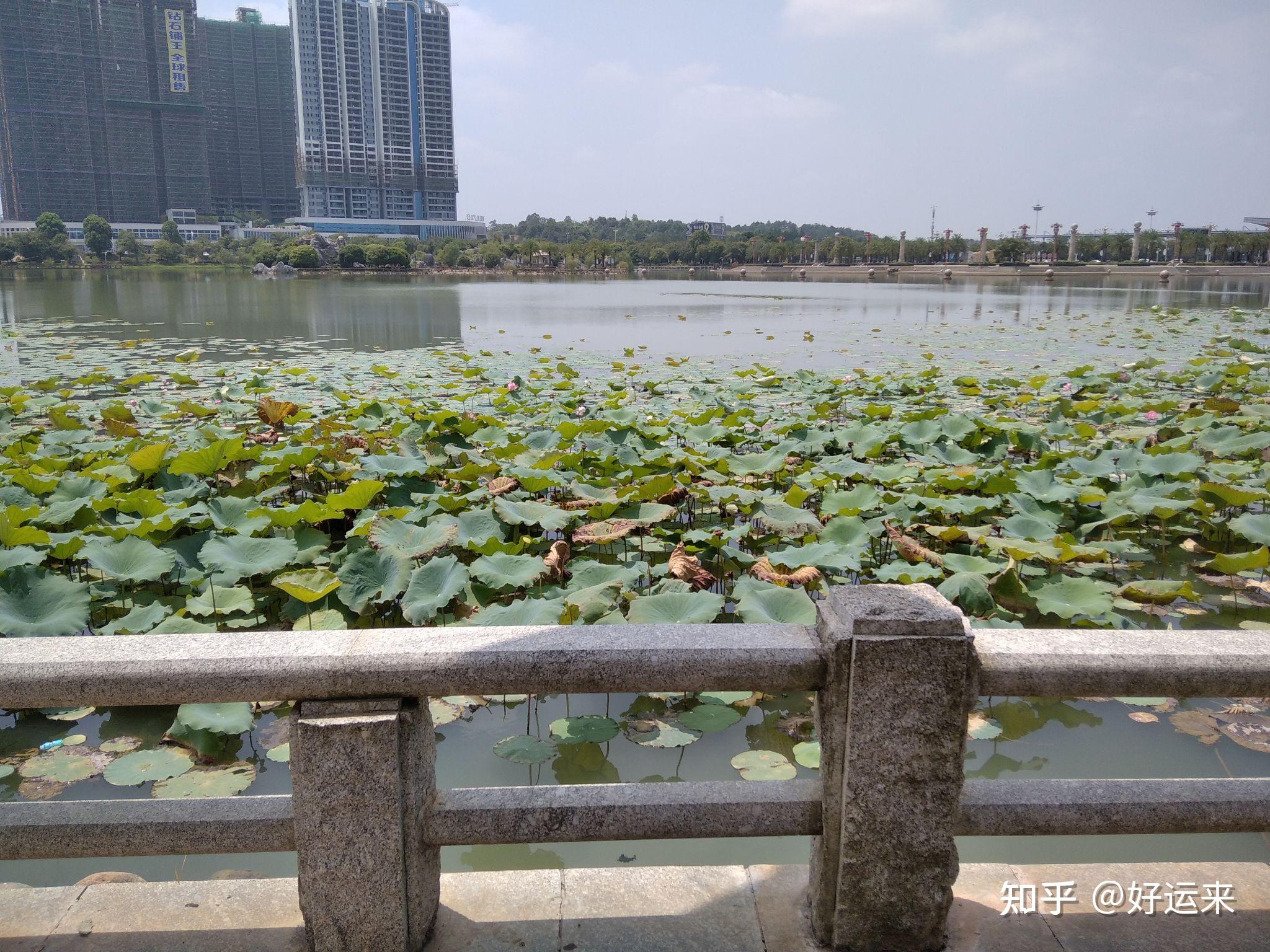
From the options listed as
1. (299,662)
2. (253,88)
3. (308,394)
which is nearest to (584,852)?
(299,662)

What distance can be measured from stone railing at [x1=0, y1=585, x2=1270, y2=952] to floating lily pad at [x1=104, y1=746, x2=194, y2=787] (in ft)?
2.87

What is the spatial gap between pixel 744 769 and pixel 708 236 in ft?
296

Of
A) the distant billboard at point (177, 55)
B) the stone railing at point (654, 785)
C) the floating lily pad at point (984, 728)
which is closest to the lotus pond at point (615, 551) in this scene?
the floating lily pad at point (984, 728)

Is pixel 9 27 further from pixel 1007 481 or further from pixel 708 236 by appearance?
pixel 1007 481

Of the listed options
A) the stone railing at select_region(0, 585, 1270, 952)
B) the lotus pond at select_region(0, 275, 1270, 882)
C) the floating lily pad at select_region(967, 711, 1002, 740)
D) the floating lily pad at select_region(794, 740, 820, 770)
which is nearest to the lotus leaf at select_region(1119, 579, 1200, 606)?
the lotus pond at select_region(0, 275, 1270, 882)

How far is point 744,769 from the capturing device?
7.53ft

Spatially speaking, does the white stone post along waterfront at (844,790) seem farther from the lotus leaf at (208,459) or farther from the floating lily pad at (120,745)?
the lotus leaf at (208,459)

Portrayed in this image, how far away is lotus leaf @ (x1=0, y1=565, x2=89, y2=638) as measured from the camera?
97.3 inches

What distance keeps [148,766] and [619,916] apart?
143 centimetres

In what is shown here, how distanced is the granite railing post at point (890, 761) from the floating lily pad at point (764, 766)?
839mm

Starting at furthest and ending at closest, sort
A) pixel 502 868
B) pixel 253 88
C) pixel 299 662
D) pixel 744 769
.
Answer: pixel 253 88
pixel 744 769
pixel 502 868
pixel 299 662

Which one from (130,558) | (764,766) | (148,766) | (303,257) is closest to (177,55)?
(303,257)

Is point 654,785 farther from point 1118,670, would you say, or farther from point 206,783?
point 206,783

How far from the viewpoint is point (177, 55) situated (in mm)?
105625
